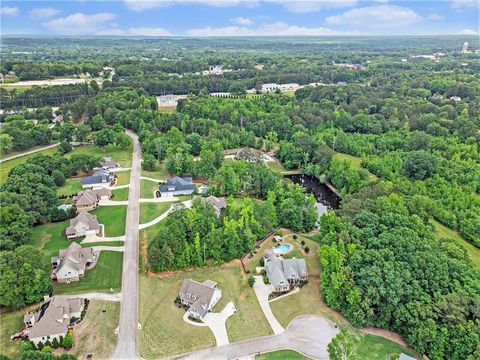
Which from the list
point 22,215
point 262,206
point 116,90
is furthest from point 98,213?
point 116,90

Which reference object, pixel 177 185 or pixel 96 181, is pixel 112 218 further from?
pixel 96 181

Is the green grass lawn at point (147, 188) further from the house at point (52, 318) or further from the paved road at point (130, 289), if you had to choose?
the house at point (52, 318)

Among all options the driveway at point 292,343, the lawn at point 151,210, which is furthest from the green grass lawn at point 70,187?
the driveway at point 292,343

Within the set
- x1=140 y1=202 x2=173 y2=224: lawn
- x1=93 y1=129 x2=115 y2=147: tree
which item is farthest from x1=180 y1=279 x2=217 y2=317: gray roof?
x1=93 y1=129 x2=115 y2=147: tree

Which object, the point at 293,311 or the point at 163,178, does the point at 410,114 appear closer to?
the point at 163,178

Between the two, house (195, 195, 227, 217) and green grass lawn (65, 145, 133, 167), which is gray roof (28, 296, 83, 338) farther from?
green grass lawn (65, 145, 133, 167)

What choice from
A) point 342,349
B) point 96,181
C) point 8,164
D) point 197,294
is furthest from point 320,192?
point 8,164
